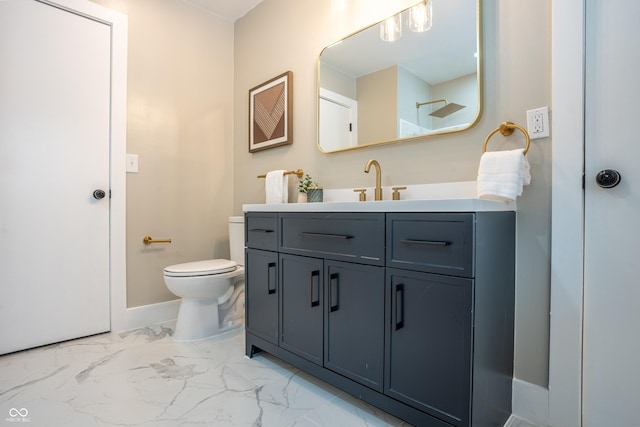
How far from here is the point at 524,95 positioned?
126 cm

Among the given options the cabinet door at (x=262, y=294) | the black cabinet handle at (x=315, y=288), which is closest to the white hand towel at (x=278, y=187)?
the cabinet door at (x=262, y=294)

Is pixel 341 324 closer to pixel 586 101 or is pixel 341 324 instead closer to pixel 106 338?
pixel 586 101

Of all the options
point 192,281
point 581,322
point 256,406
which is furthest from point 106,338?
point 581,322

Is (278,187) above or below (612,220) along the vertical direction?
above

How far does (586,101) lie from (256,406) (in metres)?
1.67

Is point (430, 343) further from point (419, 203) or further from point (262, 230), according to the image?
point (262, 230)

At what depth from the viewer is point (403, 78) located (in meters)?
1.64

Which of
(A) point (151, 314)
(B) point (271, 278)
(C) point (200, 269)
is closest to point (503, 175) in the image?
(B) point (271, 278)

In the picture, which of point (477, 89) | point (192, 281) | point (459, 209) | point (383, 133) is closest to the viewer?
point (459, 209)

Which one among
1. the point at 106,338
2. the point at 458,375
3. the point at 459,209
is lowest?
the point at 106,338

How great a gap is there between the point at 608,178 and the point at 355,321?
3.26 ft

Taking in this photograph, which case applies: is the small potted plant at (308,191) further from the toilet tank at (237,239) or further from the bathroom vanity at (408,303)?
the toilet tank at (237,239)

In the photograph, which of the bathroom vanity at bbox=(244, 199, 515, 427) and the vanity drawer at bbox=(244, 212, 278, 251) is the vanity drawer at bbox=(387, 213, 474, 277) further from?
the vanity drawer at bbox=(244, 212, 278, 251)

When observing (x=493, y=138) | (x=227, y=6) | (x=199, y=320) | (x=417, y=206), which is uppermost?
(x=227, y=6)
